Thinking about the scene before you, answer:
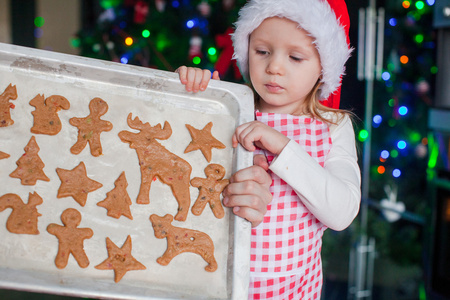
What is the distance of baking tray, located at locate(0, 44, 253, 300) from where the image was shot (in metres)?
0.82

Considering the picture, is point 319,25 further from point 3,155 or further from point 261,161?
point 3,155

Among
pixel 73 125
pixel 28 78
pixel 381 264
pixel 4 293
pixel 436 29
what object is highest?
pixel 436 29

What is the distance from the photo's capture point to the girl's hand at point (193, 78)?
38.6 inches

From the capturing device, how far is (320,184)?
87 cm

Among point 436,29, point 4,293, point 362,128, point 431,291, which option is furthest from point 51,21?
point 431,291

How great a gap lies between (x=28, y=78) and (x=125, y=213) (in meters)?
0.40

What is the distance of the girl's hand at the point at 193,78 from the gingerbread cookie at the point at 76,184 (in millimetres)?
310

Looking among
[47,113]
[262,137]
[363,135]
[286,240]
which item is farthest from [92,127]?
[363,135]

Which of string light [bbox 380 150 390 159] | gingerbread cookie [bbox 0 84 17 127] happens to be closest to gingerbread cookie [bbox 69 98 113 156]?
gingerbread cookie [bbox 0 84 17 127]

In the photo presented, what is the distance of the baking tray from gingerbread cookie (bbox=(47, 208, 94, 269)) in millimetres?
12

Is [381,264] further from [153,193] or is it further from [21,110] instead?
[21,110]

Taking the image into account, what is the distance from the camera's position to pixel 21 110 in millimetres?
948

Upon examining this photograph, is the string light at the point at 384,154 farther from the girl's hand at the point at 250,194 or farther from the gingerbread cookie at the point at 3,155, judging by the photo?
the gingerbread cookie at the point at 3,155

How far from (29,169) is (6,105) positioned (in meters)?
0.16
